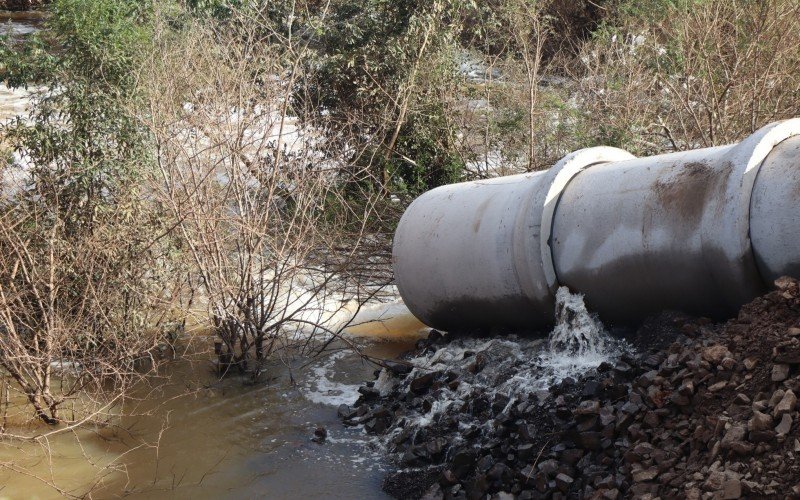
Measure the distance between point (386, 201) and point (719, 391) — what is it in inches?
267

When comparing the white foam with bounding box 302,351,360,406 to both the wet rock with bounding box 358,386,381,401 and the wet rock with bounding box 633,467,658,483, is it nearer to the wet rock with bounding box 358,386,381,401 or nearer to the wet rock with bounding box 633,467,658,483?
the wet rock with bounding box 358,386,381,401

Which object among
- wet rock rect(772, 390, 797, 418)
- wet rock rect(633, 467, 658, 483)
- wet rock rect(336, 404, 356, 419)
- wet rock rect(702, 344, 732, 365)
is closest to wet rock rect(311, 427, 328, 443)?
wet rock rect(336, 404, 356, 419)

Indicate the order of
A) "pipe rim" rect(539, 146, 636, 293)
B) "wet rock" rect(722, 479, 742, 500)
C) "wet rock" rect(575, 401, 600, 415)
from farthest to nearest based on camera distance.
Answer: "pipe rim" rect(539, 146, 636, 293), "wet rock" rect(575, 401, 600, 415), "wet rock" rect(722, 479, 742, 500)

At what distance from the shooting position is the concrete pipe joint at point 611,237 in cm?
569

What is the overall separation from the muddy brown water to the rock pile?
453mm

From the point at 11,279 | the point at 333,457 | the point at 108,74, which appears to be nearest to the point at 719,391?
the point at 333,457

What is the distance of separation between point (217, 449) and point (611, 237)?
347 centimetres

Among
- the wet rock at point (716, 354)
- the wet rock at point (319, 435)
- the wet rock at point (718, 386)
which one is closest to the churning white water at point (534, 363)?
the wet rock at point (319, 435)

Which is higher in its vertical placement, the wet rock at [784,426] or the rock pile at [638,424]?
the wet rock at [784,426]

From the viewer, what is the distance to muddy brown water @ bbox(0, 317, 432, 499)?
611 cm

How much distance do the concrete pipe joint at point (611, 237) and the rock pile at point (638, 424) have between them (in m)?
0.30

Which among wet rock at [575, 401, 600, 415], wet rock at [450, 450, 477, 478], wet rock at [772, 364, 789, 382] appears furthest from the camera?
→ wet rock at [450, 450, 477, 478]

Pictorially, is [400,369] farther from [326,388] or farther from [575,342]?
[575,342]

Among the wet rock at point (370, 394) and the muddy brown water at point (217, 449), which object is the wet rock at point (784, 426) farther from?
the wet rock at point (370, 394)
